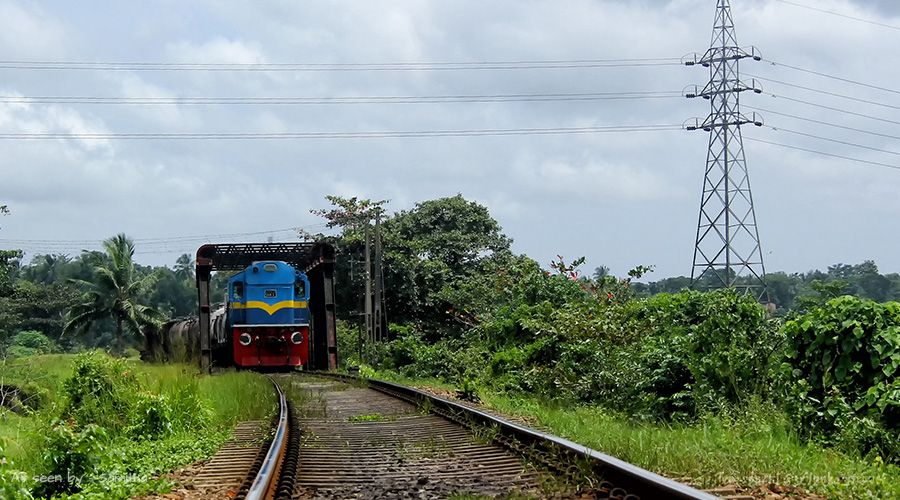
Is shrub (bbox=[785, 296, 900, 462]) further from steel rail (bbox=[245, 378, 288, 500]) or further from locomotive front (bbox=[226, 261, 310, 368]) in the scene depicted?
locomotive front (bbox=[226, 261, 310, 368])

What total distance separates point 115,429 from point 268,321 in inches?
646

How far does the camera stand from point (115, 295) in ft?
185

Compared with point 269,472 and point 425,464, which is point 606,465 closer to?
point 425,464

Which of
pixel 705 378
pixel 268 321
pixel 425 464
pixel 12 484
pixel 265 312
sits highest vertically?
pixel 265 312

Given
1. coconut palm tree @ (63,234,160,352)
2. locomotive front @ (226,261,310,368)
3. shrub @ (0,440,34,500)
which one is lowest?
shrub @ (0,440,34,500)

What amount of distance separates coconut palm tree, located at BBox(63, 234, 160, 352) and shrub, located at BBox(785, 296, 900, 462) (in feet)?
170

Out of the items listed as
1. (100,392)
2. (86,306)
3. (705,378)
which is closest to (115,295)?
(86,306)

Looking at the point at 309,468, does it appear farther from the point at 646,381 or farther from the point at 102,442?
the point at 646,381

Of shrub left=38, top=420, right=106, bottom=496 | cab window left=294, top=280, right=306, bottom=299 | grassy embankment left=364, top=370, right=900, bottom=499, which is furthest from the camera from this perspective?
cab window left=294, top=280, right=306, bottom=299

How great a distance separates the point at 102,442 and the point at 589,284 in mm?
15619

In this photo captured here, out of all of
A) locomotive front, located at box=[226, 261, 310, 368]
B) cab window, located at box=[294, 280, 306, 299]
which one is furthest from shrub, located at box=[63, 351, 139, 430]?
cab window, located at box=[294, 280, 306, 299]

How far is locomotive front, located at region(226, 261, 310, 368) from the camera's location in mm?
27234

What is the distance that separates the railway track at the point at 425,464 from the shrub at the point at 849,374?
2.70 meters

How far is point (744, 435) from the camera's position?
9.01 meters
